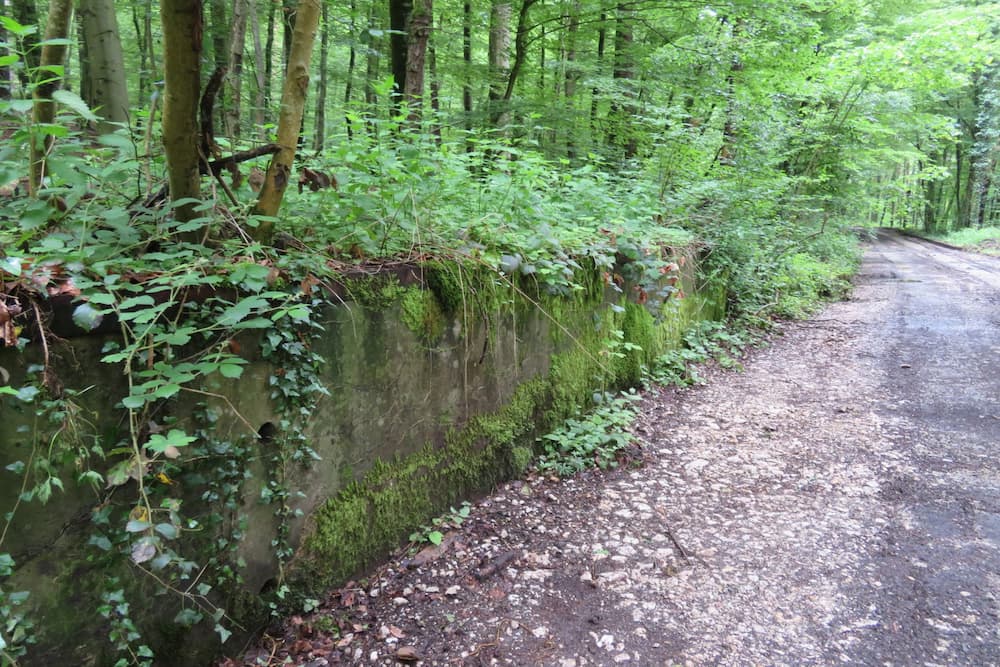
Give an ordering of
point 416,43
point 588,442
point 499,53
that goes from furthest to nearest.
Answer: point 499,53, point 416,43, point 588,442

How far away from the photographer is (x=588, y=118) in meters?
7.94

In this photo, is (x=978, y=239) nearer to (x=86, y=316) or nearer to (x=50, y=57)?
(x=50, y=57)

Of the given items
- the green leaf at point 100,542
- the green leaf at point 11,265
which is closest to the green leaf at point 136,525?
the green leaf at point 100,542

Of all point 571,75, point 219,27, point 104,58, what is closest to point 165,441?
point 104,58

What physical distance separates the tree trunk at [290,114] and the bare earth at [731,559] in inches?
77.0

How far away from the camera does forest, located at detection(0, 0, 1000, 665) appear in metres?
1.94

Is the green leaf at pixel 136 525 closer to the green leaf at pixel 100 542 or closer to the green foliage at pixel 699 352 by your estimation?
the green leaf at pixel 100 542

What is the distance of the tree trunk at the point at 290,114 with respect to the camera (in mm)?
2672

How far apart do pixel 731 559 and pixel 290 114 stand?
330 cm

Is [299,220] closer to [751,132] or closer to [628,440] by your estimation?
[628,440]

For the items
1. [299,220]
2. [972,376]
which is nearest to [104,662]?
[299,220]

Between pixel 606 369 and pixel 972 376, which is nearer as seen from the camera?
pixel 606 369

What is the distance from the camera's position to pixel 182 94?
2307mm

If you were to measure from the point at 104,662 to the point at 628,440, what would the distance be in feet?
11.4
